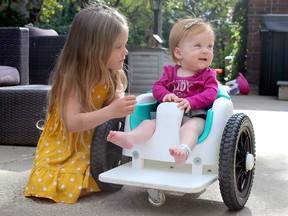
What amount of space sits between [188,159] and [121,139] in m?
0.28

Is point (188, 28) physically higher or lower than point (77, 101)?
higher

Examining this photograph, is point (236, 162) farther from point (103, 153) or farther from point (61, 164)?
point (61, 164)

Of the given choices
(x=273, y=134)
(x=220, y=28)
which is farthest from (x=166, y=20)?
(x=273, y=134)

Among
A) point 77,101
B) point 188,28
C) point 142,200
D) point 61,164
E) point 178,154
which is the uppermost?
point 188,28

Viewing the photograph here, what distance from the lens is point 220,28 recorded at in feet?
43.7

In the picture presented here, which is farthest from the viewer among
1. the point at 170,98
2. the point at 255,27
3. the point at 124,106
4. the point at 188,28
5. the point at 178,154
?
the point at 255,27

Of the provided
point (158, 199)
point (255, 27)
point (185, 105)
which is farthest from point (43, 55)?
point (255, 27)

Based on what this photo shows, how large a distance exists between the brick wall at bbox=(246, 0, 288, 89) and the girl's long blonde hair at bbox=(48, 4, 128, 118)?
20.9 ft

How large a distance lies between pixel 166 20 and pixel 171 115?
→ 13588 mm

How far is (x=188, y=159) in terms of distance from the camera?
223 centimetres

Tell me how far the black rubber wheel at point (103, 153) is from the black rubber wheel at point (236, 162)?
51 cm

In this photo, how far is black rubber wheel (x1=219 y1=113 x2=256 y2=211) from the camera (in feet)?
6.88

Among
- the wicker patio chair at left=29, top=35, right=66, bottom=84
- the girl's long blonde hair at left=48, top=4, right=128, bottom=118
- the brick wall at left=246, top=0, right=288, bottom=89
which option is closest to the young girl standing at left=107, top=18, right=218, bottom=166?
the girl's long blonde hair at left=48, top=4, right=128, bottom=118

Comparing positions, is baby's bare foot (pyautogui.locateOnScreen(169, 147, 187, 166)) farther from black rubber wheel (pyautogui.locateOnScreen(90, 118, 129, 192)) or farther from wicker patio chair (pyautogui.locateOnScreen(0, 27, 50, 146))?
wicker patio chair (pyautogui.locateOnScreen(0, 27, 50, 146))
